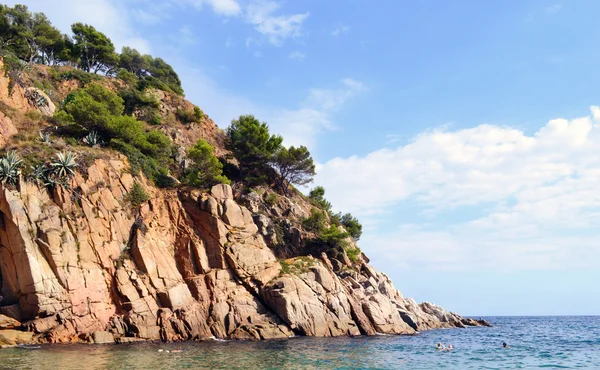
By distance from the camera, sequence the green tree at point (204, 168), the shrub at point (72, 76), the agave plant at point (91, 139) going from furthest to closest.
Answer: the shrub at point (72, 76)
the green tree at point (204, 168)
the agave plant at point (91, 139)

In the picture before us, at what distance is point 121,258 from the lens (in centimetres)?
3428

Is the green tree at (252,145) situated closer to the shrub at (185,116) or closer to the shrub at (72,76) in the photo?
the shrub at (185,116)

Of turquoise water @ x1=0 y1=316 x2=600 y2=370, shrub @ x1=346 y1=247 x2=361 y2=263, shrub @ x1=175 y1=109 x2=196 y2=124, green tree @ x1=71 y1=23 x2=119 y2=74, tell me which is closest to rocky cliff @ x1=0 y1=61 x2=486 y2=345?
shrub @ x1=346 y1=247 x2=361 y2=263

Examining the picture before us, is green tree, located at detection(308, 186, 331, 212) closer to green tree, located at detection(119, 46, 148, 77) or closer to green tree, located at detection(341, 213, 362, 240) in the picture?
green tree, located at detection(341, 213, 362, 240)

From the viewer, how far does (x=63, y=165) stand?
110 ft

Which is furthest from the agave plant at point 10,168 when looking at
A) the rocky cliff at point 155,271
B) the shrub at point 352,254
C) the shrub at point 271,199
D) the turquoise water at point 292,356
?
the shrub at point 352,254

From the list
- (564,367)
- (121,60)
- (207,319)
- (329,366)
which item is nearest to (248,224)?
(207,319)

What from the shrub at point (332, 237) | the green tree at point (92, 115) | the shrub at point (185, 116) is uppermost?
the shrub at point (185, 116)

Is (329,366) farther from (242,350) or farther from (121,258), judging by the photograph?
(121,258)

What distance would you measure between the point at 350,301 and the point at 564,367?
20420mm

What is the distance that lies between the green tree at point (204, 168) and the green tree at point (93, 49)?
32.6 m

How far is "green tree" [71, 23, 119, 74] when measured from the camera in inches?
2670

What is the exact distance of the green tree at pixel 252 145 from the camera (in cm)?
5394

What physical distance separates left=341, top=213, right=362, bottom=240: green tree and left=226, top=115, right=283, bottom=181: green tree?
15.7 meters
